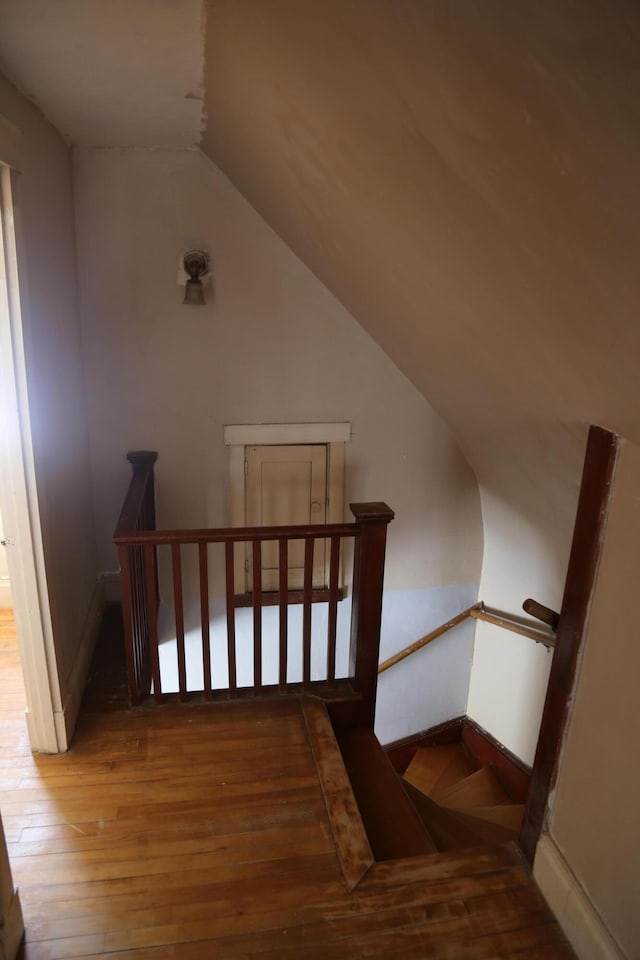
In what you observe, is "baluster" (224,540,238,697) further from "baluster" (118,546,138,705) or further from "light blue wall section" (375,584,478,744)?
"light blue wall section" (375,584,478,744)

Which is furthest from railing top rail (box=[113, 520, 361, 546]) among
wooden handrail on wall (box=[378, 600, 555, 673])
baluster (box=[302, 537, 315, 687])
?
wooden handrail on wall (box=[378, 600, 555, 673])

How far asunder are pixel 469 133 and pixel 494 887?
210 cm

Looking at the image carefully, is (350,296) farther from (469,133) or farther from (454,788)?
(454,788)

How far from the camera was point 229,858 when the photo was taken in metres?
1.94

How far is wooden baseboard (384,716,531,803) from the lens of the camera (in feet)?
12.5

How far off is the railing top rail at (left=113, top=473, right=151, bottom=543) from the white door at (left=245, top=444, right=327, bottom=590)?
641 mm

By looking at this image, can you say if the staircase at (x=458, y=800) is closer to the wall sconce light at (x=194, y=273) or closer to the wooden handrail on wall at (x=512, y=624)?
the wooden handrail on wall at (x=512, y=624)

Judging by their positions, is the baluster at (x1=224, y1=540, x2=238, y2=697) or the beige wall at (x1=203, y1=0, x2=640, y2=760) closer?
the beige wall at (x1=203, y1=0, x2=640, y2=760)

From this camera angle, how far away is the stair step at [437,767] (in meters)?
A: 4.07

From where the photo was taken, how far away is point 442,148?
1209 millimetres

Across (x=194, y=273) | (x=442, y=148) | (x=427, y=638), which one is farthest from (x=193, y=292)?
(x=427, y=638)

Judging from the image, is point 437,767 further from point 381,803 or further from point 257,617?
point 257,617

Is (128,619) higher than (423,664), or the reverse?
(128,619)

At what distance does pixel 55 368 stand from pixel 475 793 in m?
3.44
